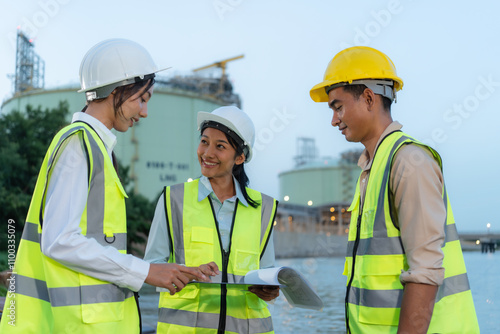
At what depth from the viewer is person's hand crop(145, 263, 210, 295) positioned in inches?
81.0

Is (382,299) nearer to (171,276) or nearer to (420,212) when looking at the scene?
(420,212)

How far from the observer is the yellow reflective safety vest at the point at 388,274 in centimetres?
188

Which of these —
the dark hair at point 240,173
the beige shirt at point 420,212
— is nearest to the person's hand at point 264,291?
the dark hair at point 240,173

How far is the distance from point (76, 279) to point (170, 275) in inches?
14.2

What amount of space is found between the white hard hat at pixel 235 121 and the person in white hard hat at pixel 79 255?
109 cm

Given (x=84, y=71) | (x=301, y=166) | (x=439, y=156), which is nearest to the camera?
(x=439, y=156)

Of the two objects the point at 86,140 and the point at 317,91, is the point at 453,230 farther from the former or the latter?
the point at 86,140

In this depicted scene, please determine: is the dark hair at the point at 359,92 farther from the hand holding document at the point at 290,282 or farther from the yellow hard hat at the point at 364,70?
the hand holding document at the point at 290,282

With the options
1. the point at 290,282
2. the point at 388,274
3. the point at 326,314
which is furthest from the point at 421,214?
the point at 326,314

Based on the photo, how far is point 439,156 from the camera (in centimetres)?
192

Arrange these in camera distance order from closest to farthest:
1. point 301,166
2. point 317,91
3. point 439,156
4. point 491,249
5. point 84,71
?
point 439,156, point 84,71, point 317,91, point 491,249, point 301,166

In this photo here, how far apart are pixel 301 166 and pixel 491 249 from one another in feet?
99.6

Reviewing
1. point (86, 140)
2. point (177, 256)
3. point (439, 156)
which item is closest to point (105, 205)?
point (86, 140)

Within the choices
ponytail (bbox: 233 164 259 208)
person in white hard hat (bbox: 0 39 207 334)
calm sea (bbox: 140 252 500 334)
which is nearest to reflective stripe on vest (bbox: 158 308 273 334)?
person in white hard hat (bbox: 0 39 207 334)
